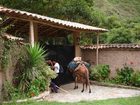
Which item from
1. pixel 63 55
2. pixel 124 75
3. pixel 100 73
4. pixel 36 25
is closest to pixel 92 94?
pixel 100 73

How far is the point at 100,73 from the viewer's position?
20391 mm

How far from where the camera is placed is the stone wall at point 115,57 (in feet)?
66.6

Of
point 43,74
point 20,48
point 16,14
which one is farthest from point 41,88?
point 16,14

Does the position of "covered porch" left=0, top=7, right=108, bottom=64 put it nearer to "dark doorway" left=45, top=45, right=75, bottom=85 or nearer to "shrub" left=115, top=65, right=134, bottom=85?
"dark doorway" left=45, top=45, right=75, bottom=85

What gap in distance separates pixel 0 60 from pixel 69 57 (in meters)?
7.71

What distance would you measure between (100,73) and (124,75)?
1300 millimetres

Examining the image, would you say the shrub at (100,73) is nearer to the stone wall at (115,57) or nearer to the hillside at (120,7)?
the stone wall at (115,57)

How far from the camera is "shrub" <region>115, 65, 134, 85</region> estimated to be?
19641mm

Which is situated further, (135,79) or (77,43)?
(77,43)

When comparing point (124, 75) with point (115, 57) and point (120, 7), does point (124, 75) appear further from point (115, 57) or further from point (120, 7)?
point (120, 7)

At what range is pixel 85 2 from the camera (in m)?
27.9

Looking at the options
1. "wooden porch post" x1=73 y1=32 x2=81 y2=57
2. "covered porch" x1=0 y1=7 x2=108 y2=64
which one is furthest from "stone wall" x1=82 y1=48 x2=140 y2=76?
"covered porch" x1=0 y1=7 x2=108 y2=64

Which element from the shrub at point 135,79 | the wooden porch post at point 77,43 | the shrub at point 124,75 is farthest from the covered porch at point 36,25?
the shrub at point 135,79

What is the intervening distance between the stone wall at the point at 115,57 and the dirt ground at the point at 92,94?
2.34 m
